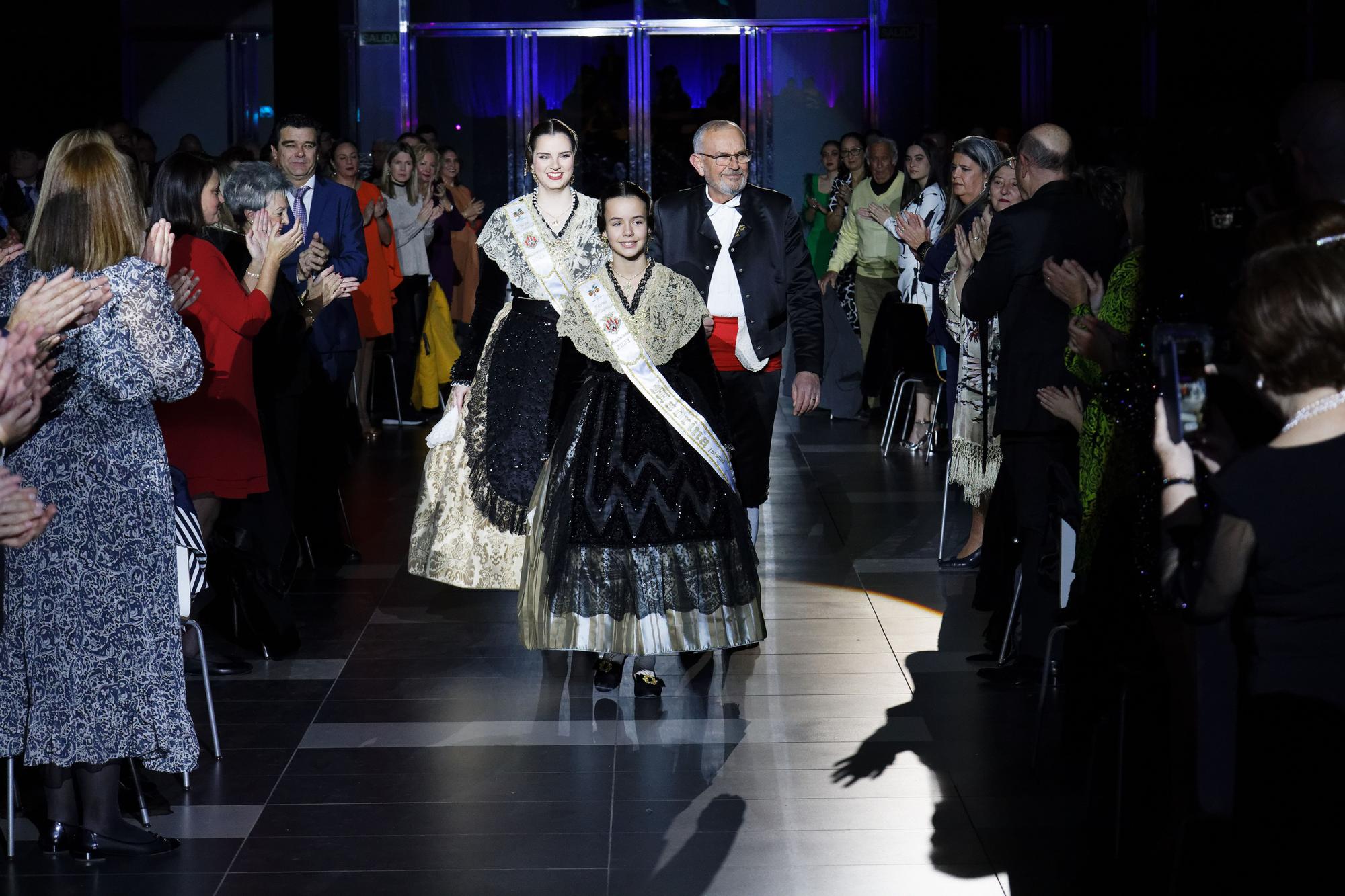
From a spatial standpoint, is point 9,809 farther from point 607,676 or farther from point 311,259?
point 311,259

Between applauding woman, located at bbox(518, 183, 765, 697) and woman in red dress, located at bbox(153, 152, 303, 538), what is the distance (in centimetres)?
94

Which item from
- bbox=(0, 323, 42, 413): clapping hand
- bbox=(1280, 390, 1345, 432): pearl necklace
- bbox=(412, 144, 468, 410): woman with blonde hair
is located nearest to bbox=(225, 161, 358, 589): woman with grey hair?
bbox=(0, 323, 42, 413): clapping hand

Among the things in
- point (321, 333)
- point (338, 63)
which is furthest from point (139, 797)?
point (338, 63)

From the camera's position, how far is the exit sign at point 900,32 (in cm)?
1575

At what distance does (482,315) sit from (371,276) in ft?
13.2

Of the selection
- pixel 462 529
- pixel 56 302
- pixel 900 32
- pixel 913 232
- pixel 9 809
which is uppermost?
pixel 900 32

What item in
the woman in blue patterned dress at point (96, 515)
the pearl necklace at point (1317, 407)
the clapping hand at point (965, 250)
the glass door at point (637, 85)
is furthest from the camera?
the glass door at point (637, 85)

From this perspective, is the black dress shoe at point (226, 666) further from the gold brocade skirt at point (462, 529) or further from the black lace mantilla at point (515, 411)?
the black lace mantilla at point (515, 411)

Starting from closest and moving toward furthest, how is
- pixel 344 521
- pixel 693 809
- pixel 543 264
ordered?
pixel 693 809 < pixel 543 264 < pixel 344 521

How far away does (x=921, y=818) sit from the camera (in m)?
3.69

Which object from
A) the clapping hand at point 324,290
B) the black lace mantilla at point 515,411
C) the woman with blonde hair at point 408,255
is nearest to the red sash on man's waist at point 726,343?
the black lace mantilla at point 515,411

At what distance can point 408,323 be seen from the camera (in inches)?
400

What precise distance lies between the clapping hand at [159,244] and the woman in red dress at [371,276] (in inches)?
195

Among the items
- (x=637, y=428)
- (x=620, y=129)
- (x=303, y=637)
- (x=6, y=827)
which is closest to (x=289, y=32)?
(x=620, y=129)
